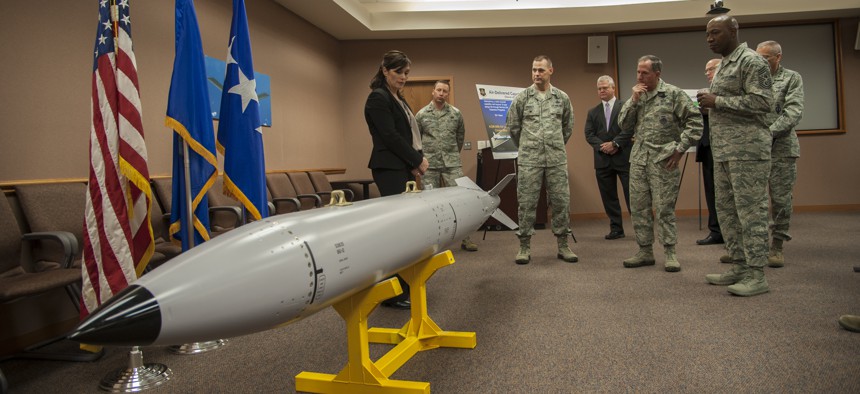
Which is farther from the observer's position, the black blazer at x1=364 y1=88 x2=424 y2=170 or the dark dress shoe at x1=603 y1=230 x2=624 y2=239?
the dark dress shoe at x1=603 y1=230 x2=624 y2=239

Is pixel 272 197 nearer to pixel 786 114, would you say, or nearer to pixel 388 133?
pixel 388 133

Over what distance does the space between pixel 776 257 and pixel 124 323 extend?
3991mm

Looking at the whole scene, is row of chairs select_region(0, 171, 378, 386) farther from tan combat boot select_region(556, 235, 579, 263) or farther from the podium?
the podium

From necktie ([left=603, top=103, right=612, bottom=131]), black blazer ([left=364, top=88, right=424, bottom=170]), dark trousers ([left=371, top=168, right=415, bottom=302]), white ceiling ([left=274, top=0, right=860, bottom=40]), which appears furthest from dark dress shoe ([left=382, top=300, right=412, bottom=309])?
white ceiling ([left=274, top=0, right=860, bottom=40])

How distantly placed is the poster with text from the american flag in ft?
11.7

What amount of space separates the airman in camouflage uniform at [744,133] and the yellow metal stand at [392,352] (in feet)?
5.39

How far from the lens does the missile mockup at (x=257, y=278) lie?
110cm

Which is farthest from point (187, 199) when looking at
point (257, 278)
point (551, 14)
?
point (551, 14)

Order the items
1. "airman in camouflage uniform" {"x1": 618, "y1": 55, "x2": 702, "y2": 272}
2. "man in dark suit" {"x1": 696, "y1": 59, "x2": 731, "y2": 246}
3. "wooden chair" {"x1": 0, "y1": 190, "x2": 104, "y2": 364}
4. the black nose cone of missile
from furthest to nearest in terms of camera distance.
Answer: "man in dark suit" {"x1": 696, "y1": 59, "x2": 731, "y2": 246}
"airman in camouflage uniform" {"x1": 618, "y1": 55, "x2": 702, "y2": 272}
"wooden chair" {"x1": 0, "y1": 190, "x2": 104, "y2": 364}
the black nose cone of missile

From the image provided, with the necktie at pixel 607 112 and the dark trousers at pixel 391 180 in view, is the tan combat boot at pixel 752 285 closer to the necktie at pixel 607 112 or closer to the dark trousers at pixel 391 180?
the dark trousers at pixel 391 180

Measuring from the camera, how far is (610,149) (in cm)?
538

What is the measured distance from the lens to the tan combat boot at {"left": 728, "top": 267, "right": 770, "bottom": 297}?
2.94 meters

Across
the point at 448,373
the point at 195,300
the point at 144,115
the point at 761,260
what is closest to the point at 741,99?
the point at 761,260

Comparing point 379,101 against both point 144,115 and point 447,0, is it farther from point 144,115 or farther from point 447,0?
point 447,0
